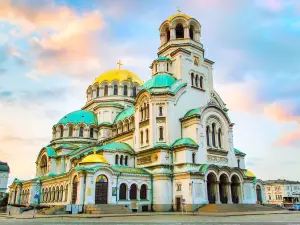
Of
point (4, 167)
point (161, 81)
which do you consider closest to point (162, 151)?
point (161, 81)

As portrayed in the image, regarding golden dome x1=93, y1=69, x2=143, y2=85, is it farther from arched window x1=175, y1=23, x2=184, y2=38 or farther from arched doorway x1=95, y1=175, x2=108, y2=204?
arched doorway x1=95, y1=175, x2=108, y2=204

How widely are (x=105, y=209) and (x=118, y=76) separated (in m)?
32.9

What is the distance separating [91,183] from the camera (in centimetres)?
3341

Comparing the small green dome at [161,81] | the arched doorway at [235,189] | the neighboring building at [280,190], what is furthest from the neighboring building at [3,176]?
the neighboring building at [280,190]

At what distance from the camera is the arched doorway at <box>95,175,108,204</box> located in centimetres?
3375

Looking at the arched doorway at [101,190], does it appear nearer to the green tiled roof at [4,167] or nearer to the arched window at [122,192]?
the arched window at [122,192]

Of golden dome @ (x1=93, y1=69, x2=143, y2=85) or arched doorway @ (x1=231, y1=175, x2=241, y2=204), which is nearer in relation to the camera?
arched doorway @ (x1=231, y1=175, x2=241, y2=204)

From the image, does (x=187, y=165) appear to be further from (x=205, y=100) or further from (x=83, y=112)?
(x=83, y=112)

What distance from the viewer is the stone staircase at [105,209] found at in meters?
31.0

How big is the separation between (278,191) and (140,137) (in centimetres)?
7519

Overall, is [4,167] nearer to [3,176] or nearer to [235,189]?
[3,176]

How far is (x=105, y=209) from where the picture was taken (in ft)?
103

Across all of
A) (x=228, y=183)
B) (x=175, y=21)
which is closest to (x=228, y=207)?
(x=228, y=183)

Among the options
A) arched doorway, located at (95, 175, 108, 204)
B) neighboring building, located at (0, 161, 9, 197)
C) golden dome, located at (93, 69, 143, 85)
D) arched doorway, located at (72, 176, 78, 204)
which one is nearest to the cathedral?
arched doorway, located at (95, 175, 108, 204)
